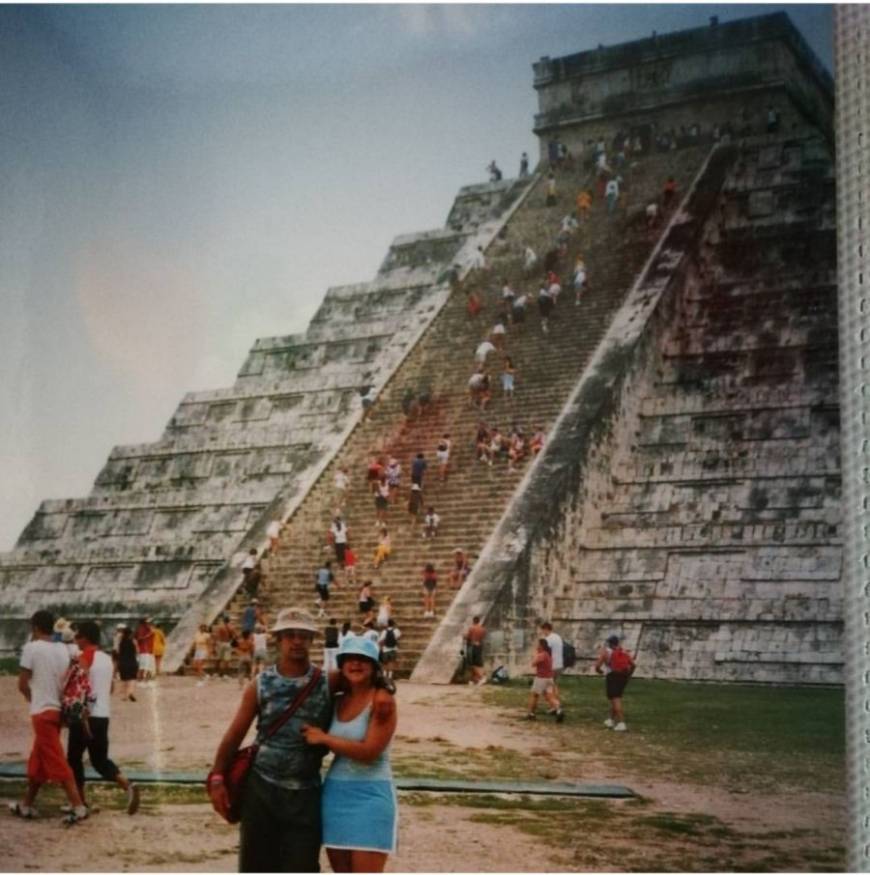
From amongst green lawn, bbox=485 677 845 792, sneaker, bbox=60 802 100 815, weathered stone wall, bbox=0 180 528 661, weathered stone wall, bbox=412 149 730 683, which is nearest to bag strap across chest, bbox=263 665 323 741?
sneaker, bbox=60 802 100 815

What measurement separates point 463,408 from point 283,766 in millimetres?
10476

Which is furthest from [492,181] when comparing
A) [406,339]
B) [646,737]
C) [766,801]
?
[766,801]

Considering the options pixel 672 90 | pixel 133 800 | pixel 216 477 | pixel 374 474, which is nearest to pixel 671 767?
pixel 133 800

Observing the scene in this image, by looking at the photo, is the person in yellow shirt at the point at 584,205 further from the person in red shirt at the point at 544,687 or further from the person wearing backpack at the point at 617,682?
the person wearing backpack at the point at 617,682

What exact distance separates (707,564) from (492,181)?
40.8ft

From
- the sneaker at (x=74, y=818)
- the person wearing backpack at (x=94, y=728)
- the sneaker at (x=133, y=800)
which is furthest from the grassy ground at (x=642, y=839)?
the sneaker at (x=74, y=818)

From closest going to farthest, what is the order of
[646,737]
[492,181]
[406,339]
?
[646,737] → [406,339] → [492,181]

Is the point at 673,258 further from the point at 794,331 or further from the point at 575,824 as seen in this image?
the point at 575,824

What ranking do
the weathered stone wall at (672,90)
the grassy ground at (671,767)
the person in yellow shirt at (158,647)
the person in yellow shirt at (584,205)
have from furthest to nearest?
the person in yellow shirt at (584,205) → the weathered stone wall at (672,90) → the person in yellow shirt at (158,647) → the grassy ground at (671,767)

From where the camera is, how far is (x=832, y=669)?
37.3ft

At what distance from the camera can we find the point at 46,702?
703cm

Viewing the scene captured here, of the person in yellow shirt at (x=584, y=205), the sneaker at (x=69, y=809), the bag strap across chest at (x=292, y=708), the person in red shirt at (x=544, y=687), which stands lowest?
the sneaker at (x=69, y=809)

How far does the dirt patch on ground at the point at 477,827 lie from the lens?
673 centimetres

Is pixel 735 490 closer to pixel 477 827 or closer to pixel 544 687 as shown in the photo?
pixel 544 687
